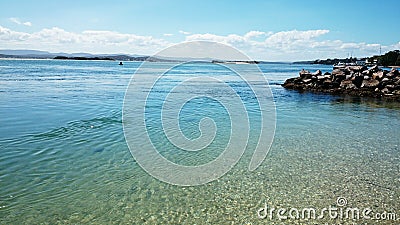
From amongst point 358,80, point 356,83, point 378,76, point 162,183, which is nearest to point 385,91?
point 356,83

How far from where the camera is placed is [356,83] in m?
31.1

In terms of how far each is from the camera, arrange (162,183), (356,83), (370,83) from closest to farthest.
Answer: (162,183) < (370,83) < (356,83)

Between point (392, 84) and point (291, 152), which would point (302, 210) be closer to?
point (291, 152)

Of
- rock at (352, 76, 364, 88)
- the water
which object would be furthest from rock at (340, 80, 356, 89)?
the water

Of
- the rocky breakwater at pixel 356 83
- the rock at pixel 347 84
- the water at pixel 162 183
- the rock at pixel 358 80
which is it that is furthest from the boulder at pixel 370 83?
the water at pixel 162 183

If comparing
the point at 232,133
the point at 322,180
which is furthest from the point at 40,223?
the point at 232,133

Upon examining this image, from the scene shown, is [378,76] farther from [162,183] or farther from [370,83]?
[162,183]

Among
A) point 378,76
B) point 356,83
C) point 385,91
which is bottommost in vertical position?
point 385,91

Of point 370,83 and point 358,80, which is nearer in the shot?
point 370,83

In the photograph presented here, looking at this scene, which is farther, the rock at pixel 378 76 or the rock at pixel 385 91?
the rock at pixel 378 76

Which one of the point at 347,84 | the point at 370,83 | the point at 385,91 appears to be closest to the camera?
the point at 385,91

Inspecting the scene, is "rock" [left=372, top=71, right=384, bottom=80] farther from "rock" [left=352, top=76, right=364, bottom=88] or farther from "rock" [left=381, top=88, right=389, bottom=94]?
"rock" [left=381, top=88, right=389, bottom=94]

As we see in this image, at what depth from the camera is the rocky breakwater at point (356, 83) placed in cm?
2858

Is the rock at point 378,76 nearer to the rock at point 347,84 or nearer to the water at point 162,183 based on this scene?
the rock at point 347,84
